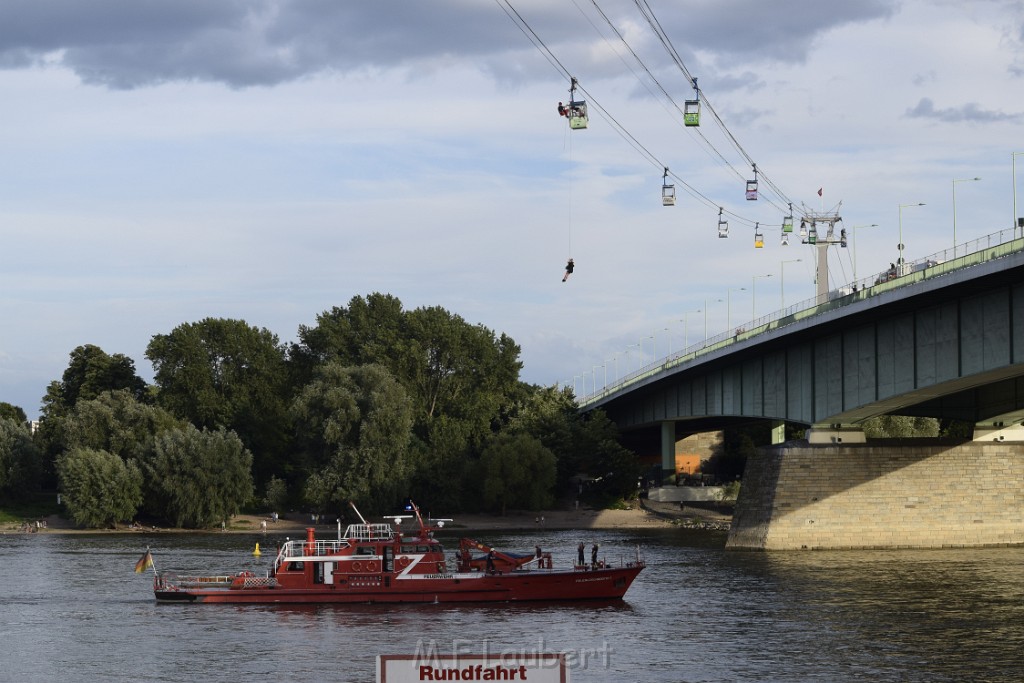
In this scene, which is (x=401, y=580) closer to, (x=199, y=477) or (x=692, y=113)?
(x=692, y=113)

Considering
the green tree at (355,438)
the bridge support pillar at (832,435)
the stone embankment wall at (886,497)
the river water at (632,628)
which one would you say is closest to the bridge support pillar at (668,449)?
the green tree at (355,438)

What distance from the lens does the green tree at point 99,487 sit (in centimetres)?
12394

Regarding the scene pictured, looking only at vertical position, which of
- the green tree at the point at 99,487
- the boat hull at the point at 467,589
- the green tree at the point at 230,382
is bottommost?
the boat hull at the point at 467,589

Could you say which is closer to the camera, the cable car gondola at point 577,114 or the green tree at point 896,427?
the cable car gondola at point 577,114

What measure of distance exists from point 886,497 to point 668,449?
58.1 meters

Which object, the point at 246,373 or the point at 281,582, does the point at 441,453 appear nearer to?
the point at 246,373

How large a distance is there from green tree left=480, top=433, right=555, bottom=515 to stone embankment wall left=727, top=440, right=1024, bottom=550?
44.0 m

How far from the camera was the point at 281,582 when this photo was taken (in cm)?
6775

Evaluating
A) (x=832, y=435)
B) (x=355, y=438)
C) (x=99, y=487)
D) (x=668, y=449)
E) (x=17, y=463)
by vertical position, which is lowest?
(x=99, y=487)

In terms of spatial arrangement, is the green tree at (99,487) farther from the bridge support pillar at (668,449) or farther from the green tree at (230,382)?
the bridge support pillar at (668,449)

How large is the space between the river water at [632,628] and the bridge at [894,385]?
18.5 feet

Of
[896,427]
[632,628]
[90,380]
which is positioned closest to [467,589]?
[632,628]

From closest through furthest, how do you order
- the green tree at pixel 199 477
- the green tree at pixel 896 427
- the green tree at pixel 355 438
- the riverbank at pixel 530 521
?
the green tree at pixel 199 477 → the green tree at pixel 355 438 → the riverbank at pixel 530 521 → the green tree at pixel 896 427

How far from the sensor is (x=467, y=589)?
6700 centimetres
